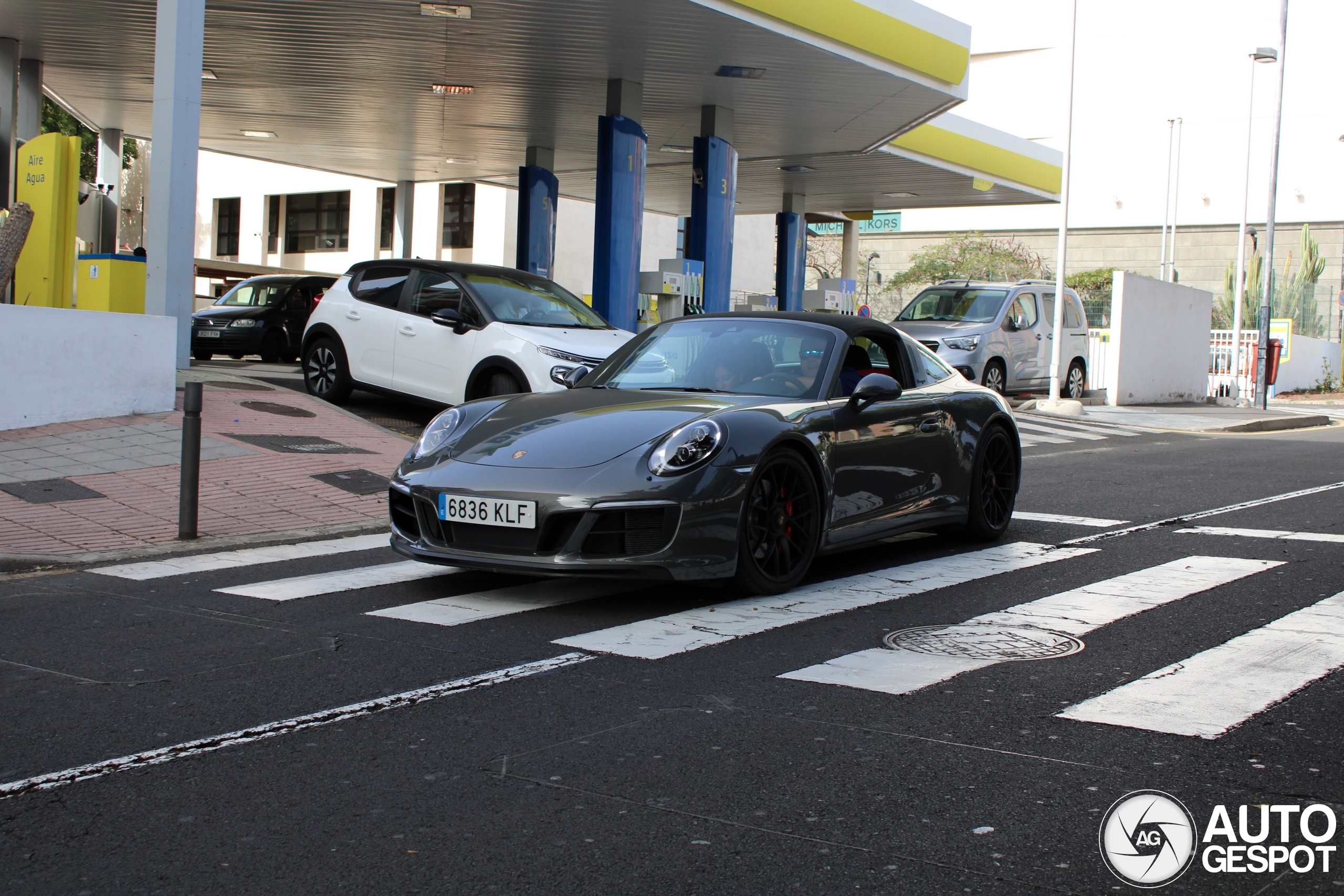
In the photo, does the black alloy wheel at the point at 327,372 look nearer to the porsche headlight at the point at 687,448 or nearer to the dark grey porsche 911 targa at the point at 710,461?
the dark grey porsche 911 targa at the point at 710,461

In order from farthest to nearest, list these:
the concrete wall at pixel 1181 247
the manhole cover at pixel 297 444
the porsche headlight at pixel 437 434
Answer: the concrete wall at pixel 1181 247, the manhole cover at pixel 297 444, the porsche headlight at pixel 437 434

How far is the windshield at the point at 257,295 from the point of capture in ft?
71.9

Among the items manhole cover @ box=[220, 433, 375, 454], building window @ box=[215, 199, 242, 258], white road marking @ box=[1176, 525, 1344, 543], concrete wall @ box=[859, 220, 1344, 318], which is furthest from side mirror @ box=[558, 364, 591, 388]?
concrete wall @ box=[859, 220, 1344, 318]

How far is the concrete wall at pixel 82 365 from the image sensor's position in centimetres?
1011

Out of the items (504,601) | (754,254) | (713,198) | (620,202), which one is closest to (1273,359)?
(713,198)

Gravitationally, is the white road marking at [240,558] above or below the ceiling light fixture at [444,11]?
below

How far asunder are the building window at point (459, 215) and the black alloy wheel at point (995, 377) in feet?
76.0

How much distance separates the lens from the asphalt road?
2920mm

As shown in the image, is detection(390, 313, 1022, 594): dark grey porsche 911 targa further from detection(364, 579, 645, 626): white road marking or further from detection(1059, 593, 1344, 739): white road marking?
detection(1059, 593, 1344, 739): white road marking

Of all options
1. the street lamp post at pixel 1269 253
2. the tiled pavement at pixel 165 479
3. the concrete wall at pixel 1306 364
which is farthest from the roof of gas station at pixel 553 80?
the concrete wall at pixel 1306 364

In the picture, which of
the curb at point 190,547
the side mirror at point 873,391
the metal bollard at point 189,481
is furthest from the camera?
the metal bollard at point 189,481

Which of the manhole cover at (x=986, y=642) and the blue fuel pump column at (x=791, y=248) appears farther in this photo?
the blue fuel pump column at (x=791, y=248)

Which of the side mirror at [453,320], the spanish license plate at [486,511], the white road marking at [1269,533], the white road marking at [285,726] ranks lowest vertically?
the white road marking at [285,726]

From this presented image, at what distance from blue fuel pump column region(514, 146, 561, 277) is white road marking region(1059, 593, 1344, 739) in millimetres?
20477
